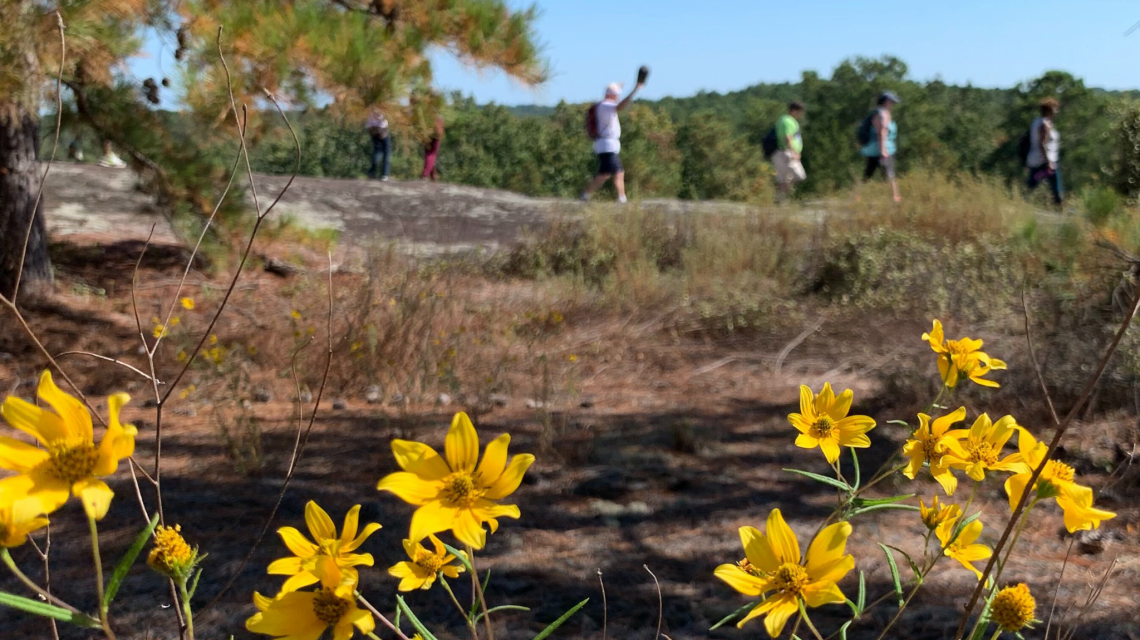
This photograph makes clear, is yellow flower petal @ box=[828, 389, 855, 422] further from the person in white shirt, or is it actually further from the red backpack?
the red backpack

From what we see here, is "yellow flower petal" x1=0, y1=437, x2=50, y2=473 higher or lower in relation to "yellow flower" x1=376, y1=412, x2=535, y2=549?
higher

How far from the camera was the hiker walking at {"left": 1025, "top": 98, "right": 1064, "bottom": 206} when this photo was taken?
29.2ft

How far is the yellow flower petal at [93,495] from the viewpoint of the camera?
1.95 feet

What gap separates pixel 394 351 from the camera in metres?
4.06

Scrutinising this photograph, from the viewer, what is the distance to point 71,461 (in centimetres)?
66

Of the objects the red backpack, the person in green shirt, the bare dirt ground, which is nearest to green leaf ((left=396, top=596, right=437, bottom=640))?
the bare dirt ground

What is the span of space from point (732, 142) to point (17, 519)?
2116 inches

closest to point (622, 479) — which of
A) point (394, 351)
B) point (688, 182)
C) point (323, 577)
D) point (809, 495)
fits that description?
point (809, 495)

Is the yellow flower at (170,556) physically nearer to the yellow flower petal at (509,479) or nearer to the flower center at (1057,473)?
the yellow flower petal at (509,479)

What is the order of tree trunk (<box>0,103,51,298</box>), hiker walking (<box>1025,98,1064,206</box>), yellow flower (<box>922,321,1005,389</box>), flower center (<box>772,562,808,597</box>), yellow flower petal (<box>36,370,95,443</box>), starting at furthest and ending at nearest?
hiker walking (<box>1025,98,1064,206</box>), tree trunk (<box>0,103,51,298</box>), yellow flower (<box>922,321,1005,389</box>), flower center (<box>772,562,808,597</box>), yellow flower petal (<box>36,370,95,443</box>)

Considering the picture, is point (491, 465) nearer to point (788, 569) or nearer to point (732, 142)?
point (788, 569)

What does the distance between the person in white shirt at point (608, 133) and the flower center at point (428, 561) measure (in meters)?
7.44

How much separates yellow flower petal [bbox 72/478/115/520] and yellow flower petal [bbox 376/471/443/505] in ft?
0.67

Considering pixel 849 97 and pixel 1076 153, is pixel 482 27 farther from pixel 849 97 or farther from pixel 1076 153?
pixel 849 97
